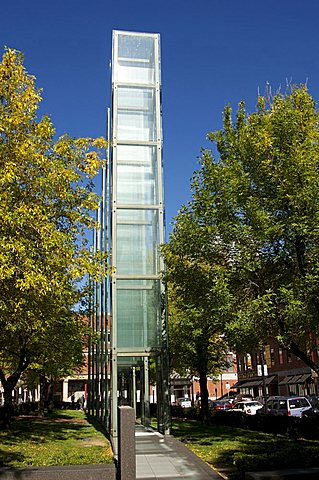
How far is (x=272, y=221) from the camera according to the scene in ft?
49.5

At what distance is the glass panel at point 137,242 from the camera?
20984 millimetres

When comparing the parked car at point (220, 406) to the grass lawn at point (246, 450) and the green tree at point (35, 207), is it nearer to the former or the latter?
the grass lawn at point (246, 450)

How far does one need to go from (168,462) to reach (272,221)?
7.15 meters

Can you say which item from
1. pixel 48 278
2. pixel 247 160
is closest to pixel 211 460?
pixel 48 278

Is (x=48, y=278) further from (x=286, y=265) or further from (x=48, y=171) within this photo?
(x=286, y=265)

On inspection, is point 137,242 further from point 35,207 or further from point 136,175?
point 35,207

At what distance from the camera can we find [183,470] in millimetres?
12781

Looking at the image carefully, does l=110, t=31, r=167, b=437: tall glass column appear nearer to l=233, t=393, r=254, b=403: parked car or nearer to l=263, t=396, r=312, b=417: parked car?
l=263, t=396, r=312, b=417: parked car

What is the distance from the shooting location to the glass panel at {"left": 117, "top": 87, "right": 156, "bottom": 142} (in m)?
23.2

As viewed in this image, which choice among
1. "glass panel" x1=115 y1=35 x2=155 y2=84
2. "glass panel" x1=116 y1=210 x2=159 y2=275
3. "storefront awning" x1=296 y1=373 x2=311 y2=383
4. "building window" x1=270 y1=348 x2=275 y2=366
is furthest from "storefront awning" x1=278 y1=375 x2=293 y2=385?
"glass panel" x1=115 y1=35 x2=155 y2=84

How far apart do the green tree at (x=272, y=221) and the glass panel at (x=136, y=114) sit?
21.6ft

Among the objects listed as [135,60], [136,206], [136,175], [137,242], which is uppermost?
[135,60]

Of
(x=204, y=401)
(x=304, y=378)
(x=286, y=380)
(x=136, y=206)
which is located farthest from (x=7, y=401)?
(x=286, y=380)

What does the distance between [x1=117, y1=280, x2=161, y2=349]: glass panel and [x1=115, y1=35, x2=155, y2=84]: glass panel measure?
954 centimetres
